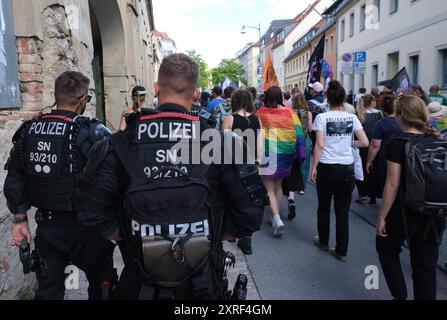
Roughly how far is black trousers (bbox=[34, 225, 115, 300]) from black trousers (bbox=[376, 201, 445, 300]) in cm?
216

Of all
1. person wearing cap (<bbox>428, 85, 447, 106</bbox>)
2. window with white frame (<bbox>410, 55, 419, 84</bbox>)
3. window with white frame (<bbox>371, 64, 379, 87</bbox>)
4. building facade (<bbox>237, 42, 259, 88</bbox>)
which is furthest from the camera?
building facade (<bbox>237, 42, 259, 88</bbox>)

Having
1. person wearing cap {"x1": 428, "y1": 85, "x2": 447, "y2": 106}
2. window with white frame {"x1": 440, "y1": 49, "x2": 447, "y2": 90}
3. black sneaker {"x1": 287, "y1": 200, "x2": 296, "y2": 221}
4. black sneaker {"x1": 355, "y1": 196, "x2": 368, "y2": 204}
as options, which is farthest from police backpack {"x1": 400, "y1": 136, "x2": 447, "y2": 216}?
window with white frame {"x1": 440, "y1": 49, "x2": 447, "y2": 90}

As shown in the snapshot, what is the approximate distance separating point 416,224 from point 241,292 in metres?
1.57

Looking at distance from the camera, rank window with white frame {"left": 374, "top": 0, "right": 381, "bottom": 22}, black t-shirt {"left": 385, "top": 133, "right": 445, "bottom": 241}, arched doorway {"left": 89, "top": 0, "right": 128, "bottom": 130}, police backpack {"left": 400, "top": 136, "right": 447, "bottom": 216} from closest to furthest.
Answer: police backpack {"left": 400, "top": 136, "right": 447, "bottom": 216}
black t-shirt {"left": 385, "top": 133, "right": 445, "bottom": 241}
arched doorway {"left": 89, "top": 0, "right": 128, "bottom": 130}
window with white frame {"left": 374, "top": 0, "right": 381, "bottom": 22}

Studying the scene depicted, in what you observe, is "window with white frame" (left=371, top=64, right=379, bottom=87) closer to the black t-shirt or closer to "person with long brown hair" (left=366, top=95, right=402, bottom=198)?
"person with long brown hair" (left=366, top=95, right=402, bottom=198)

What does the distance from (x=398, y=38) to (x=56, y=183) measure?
19744mm

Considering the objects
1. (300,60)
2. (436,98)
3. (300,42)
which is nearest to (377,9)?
(436,98)

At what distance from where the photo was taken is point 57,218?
2.60 metres

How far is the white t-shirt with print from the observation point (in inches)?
169

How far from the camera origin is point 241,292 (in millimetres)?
2105

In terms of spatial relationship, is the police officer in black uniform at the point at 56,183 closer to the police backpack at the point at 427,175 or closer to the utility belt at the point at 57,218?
the utility belt at the point at 57,218

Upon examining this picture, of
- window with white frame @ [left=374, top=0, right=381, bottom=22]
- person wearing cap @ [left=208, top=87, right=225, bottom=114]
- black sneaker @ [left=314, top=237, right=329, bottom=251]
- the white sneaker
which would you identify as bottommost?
black sneaker @ [left=314, top=237, right=329, bottom=251]

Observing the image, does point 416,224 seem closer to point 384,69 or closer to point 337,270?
point 337,270
